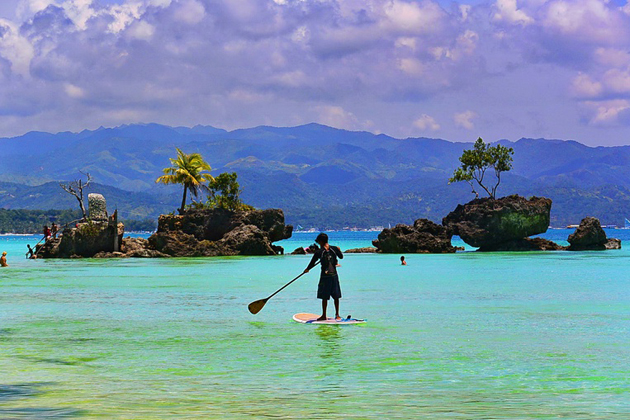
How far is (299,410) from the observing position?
9.98 meters

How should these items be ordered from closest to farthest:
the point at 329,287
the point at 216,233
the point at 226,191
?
the point at 329,287
the point at 216,233
the point at 226,191

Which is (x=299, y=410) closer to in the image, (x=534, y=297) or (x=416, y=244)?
(x=534, y=297)

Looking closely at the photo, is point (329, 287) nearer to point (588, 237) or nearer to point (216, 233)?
point (216, 233)

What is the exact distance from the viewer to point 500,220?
7475cm

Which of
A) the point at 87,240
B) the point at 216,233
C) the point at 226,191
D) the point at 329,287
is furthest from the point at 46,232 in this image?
the point at 329,287

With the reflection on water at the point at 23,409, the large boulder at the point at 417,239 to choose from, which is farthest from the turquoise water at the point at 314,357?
the large boulder at the point at 417,239

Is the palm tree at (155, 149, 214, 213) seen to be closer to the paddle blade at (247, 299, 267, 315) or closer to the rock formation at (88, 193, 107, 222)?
the rock formation at (88, 193, 107, 222)

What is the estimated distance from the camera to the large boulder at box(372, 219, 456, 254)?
73750 millimetres

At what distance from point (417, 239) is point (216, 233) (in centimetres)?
1817

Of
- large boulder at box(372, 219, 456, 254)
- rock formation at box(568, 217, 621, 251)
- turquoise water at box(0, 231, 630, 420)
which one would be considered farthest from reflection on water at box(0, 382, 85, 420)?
rock formation at box(568, 217, 621, 251)

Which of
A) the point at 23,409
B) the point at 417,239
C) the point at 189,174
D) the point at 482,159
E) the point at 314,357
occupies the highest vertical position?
the point at 482,159

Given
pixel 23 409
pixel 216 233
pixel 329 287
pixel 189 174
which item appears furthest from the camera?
pixel 189 174

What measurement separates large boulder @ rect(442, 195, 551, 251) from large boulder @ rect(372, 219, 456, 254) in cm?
159

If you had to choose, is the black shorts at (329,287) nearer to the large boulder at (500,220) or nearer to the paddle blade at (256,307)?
the paddle blade at (256,307)
